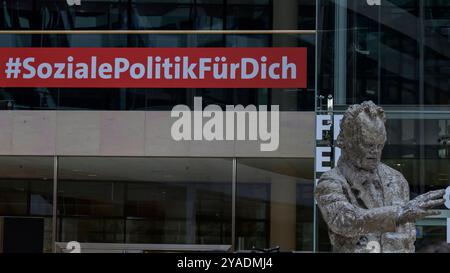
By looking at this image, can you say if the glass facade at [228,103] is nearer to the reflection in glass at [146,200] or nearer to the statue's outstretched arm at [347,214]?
the reflection in glass at [146,200]

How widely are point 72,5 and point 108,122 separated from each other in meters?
1.40

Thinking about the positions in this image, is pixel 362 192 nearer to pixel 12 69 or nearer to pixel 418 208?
pixel 418 208

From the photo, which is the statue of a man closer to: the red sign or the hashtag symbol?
the red sign

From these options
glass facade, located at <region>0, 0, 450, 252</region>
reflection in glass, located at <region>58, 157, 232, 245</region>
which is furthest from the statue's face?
reflection in glass, located at <region>58, 157, 232, 245</region>

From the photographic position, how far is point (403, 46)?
30.7 feet

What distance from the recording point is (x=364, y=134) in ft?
11.0

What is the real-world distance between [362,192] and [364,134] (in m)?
0.23

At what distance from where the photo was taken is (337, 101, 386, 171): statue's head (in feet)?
10.9

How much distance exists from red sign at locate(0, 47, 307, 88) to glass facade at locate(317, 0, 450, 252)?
0.71 metres

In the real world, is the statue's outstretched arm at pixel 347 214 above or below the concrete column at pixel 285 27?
below

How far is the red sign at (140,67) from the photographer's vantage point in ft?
31.9

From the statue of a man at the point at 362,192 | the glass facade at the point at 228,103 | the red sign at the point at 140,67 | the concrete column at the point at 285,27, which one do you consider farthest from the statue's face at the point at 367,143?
the red sign at the point at 140,67
